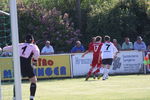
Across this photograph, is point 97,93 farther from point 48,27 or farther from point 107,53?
point 48,27

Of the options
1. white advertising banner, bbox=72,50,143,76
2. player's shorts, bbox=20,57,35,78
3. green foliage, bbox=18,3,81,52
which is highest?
green foliage, bbox=18,3,81,52

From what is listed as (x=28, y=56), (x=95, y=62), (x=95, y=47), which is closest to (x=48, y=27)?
(x=95, y=62)

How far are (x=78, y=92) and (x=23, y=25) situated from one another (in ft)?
62.9

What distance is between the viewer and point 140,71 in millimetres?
28969

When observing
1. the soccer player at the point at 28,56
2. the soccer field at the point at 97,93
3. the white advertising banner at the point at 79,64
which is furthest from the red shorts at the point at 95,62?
the soccer player at the point at 28,56

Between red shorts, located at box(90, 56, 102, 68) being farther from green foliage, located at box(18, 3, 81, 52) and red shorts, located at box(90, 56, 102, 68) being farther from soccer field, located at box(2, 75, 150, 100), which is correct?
green foliage, located at box(18, 3, 81, 52)

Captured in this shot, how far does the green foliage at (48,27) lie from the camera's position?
119 feet

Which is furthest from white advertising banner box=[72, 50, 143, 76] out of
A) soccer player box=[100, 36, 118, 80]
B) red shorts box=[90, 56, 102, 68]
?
soccer player box=[100, 36, 118, 80]

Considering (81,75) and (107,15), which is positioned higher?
(107,15)

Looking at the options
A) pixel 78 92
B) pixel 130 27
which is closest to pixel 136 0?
pixel 130 27

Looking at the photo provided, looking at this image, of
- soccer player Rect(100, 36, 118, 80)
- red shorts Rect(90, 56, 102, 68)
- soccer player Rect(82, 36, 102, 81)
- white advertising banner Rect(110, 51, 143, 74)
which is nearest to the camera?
soccer player Rect(100, 36, 118, 80)

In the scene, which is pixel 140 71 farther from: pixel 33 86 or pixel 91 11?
pixel 33 86

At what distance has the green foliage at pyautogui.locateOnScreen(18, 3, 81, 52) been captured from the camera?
36406mm

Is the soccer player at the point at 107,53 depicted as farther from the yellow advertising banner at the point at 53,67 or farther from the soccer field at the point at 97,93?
the soccer field at the point at 97,93
